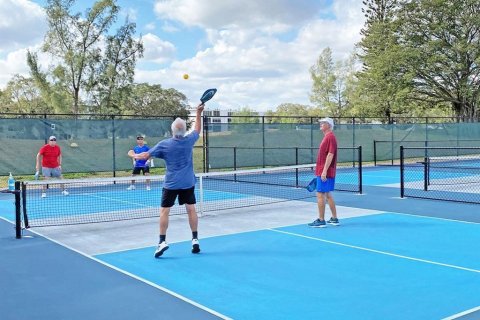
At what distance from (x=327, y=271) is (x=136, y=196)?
8.58 m

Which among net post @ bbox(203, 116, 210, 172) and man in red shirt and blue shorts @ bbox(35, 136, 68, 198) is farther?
net post @ bbox(203, 116, 210, 172)

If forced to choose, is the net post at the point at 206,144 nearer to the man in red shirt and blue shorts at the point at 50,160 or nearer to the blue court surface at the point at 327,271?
the man in red shirt and blue shorts at the point at 50,160

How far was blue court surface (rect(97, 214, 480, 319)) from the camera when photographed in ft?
15.9

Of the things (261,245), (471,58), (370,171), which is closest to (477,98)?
(471,58)

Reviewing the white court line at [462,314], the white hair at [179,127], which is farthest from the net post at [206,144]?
the white court line at [462,314]

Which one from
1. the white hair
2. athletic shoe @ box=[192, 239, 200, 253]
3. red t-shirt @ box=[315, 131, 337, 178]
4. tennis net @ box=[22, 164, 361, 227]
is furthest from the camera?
tennis net @ box=[22, 164, 361, 227]

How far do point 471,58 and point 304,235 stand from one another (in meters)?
30.1

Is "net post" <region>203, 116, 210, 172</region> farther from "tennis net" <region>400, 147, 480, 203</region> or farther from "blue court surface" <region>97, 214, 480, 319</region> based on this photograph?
"blue court surface" <region>97, 214, 480, 319</region>

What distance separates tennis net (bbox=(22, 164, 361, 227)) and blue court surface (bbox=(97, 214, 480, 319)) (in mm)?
2502

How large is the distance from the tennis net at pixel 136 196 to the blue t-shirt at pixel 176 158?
195cm

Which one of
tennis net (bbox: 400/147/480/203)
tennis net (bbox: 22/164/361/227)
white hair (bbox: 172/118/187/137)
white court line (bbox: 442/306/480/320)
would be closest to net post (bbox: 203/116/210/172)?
tennis net (bbox: 22/164/361/227)

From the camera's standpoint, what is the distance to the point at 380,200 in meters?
12.3

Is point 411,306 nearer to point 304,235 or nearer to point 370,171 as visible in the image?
point 304,235

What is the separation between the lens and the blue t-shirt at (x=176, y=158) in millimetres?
6859
